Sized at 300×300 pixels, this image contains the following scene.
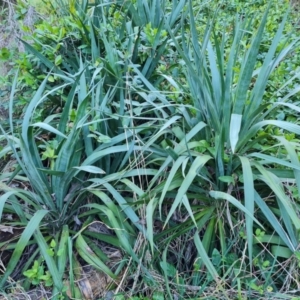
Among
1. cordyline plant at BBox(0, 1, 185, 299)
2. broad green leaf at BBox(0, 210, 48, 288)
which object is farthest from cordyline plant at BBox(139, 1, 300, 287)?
broad green leaf at BBox(0, 210, 48, 288)

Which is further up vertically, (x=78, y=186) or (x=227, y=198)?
(x=227, y=198)

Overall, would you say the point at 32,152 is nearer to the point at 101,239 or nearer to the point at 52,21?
the point at 101,239

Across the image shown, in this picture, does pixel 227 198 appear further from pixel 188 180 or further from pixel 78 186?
pixel 78 186

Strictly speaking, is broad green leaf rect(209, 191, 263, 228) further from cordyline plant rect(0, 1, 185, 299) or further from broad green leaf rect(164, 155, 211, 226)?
cordyline plant rect(0, 1, 185, 299)

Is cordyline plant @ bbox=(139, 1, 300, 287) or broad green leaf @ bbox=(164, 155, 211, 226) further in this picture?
cordyline plant @ bbox=(139, 1, 300, 287)

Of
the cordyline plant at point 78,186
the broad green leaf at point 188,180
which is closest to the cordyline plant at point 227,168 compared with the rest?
the broad green leaf at point 188,180

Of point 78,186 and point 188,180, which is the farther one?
point 78,186

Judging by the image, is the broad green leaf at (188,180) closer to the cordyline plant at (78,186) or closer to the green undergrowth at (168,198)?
the green undergrowth at (168,198)

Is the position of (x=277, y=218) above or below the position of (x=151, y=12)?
below

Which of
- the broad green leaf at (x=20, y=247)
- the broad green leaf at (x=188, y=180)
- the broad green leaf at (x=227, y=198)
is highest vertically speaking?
the broad green leaf at (x=188, y=180)

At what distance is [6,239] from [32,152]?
1.15ft

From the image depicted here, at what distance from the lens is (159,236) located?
1462 millimetres

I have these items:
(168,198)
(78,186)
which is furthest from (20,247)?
(168,198)

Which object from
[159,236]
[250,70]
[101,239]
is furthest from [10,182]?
[250,70]
